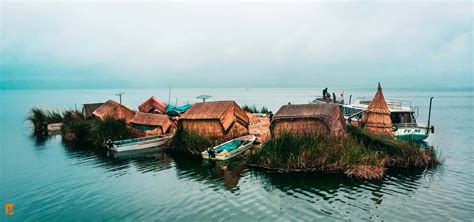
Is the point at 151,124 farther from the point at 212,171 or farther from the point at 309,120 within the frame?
the point at 309,120

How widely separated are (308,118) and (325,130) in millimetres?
1431

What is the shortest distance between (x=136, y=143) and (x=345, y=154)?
1695 cm

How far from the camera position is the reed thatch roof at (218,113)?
27.3 m

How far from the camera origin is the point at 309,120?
2377 centimetres

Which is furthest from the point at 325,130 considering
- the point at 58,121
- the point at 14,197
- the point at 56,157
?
the point at 58,121

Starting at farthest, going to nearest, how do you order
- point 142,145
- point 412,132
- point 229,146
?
point 412,132, point 142,145, point 229,146

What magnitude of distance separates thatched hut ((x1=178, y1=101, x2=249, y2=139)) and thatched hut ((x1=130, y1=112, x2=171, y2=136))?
193 inches

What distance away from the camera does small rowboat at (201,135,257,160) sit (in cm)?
2338

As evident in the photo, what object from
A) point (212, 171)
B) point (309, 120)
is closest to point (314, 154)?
point (309, 120)

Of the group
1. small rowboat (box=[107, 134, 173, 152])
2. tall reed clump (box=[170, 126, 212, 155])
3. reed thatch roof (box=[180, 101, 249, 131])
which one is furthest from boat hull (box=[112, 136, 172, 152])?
reed thatch roof (box=[180, 101, 249, 131])

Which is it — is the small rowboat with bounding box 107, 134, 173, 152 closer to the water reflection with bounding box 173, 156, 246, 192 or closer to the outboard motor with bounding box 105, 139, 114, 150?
the outboard motor with bounding box 105, 139, 114, 150

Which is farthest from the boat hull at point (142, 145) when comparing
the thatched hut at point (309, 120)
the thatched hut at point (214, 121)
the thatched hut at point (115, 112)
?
the thatched hut at point (309, 120)

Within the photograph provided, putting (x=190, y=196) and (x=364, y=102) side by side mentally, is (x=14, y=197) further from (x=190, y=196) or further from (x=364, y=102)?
(x=364, y=102)

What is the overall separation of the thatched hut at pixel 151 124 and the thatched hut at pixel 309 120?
39.4 feet
